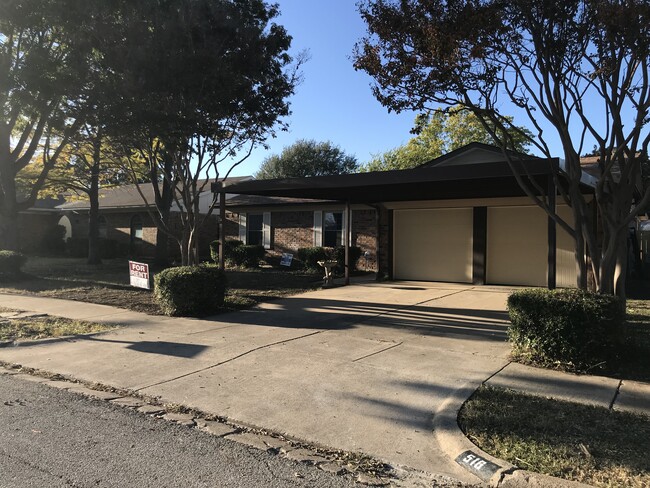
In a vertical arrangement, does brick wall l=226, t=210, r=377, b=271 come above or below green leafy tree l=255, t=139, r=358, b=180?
below

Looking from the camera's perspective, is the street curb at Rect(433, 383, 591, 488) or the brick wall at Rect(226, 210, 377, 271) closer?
the street curb at Rect(433, 383, 591, 488)

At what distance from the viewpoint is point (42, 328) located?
896 cm

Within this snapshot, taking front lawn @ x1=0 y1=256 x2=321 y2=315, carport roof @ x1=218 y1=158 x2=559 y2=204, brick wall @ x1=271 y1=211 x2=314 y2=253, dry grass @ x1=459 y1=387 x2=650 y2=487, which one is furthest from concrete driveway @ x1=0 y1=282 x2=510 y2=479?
brick wall @ x1=271 y1=211 x2=314 y2=253

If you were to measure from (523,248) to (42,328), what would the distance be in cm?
1287

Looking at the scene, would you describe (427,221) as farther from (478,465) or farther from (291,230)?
(478,465)

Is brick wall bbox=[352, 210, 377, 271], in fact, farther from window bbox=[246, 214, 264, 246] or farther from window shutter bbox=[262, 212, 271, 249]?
window bbox=[246, 214, 264, 246]

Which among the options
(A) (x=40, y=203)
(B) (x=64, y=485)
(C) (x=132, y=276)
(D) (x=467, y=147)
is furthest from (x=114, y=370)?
(A) (x=40, y=203)

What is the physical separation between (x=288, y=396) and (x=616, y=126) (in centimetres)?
601

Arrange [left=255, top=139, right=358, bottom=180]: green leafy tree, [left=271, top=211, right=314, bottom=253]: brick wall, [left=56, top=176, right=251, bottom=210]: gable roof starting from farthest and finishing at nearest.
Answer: [left=255, top=139, right=358, bottom=180]: green leafy tree
[left=56, top=176, right=251, bottom=210]: gable roof
[left=271, top=211, right=314, bottom=253]: brick wall

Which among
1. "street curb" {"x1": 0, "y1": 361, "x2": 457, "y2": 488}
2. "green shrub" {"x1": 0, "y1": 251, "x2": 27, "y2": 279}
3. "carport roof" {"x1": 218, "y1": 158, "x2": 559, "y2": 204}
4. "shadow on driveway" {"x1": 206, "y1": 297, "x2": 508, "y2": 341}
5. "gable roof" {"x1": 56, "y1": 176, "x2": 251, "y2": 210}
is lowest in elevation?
"street curb" {"x1": 0, "y1": 361, "x2": 457, "y2": 488}

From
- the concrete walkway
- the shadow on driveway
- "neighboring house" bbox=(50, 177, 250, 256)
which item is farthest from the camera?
"neighboring house" bbox=(50, 177, 250, 256)

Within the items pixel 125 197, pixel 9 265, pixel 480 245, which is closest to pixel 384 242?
pixel 480 245

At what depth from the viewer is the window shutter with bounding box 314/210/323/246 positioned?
65.9 ft

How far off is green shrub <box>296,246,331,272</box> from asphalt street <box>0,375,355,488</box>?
14187 millimetres
